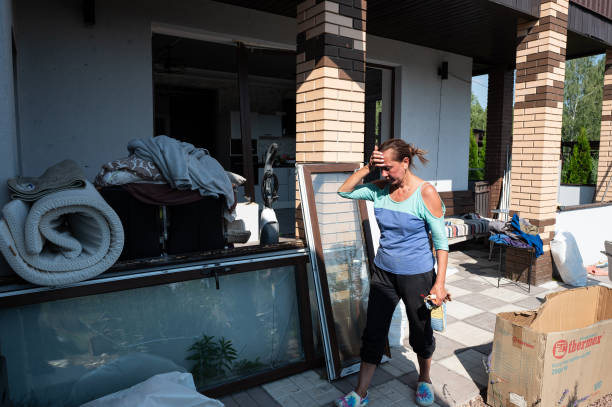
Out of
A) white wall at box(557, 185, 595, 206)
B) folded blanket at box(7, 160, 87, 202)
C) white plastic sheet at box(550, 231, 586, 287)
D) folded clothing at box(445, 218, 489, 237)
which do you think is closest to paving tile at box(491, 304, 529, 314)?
white plastic sheet at box(550, 231, 586, 287)

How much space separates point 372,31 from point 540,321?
5.14 m

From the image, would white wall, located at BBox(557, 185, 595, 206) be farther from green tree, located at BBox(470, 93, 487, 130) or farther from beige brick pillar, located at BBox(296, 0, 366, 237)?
green tree, located at BBox(470, 93, 487, 130)

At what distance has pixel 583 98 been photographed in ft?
103

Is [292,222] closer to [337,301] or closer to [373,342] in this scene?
[337,301]

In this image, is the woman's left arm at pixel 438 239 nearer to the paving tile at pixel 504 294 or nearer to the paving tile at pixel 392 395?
the paving tile at pixel 392 395

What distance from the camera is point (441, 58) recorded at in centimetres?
812

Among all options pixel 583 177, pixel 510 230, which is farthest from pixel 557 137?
pixel 583 177

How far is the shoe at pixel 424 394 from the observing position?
2.83 metres

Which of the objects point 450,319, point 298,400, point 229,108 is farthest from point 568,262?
point 229,108

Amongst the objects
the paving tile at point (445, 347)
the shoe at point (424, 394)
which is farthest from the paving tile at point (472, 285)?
the shoe at point (424, 394)

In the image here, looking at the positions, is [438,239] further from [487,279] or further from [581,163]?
[581,163]

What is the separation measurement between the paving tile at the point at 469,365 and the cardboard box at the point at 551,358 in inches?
14.5

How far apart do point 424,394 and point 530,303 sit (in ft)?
8.95

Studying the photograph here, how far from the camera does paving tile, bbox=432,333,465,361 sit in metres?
3.60
